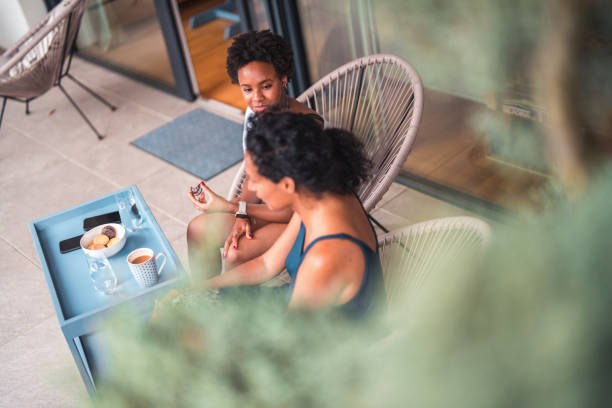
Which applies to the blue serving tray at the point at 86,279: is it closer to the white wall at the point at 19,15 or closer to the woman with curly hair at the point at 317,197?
the woman with curly hair at the point at 317,197

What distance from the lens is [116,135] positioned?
172 inches

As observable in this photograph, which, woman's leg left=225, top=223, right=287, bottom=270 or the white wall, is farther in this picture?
the white wall

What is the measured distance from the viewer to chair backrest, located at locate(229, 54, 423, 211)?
2.11m

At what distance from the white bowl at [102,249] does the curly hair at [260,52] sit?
734mm

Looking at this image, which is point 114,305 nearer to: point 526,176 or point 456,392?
point 526,176

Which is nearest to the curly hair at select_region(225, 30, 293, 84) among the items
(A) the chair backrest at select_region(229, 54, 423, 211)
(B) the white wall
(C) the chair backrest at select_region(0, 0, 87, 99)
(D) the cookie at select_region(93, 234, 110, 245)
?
(A) the chair backrest at select_region(229, 54, 423, 211)

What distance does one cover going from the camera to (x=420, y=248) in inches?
71.4

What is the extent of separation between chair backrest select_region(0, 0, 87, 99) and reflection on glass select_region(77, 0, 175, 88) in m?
0.65

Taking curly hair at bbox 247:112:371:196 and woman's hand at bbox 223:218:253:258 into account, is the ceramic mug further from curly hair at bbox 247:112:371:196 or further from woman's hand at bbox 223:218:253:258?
curly hair at bbox 247:112:371:196

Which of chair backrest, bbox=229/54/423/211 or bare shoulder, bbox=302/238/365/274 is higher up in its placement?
bare shoulder, bbox=302/238/365/274

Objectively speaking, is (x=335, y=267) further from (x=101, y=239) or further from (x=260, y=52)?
(x=101, y=239)

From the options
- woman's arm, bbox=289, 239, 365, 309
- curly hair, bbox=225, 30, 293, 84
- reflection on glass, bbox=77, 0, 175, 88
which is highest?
curly hair, bbox=225, 30, 293, 84

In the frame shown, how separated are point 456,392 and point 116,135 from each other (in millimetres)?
4257

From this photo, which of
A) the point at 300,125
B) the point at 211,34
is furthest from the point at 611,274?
the point at 211,34
